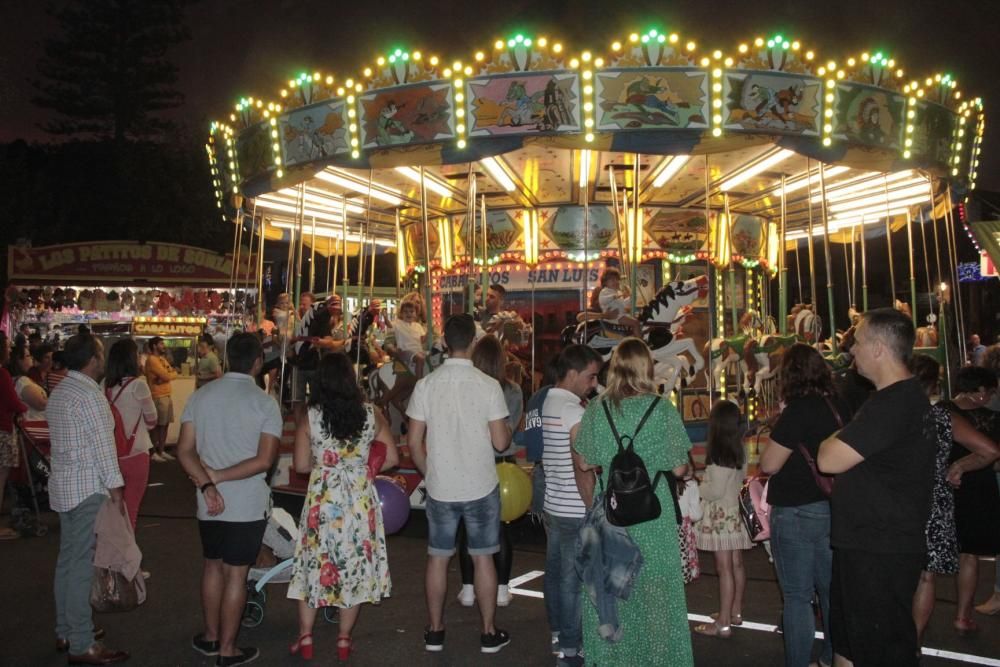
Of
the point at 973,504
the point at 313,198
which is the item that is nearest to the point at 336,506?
the point at 973,504

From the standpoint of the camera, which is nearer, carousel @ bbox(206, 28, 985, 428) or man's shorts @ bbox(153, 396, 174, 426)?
carousel @ bbox(206, 28, 985, 428)

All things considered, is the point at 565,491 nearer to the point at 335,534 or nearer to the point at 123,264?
the point at 335,534

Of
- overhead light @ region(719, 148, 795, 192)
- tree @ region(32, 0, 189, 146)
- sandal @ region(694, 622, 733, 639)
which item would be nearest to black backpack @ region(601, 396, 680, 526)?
sandal @ region(694, 622, 733, 639)

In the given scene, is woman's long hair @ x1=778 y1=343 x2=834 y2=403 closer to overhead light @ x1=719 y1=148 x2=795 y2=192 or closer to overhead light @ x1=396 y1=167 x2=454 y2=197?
overhead light @ x1=719 y1=148 x2=795 y2=192

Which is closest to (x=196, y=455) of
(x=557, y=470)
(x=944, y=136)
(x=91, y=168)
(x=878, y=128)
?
(x=557, y=470)

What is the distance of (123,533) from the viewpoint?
5.30 meters

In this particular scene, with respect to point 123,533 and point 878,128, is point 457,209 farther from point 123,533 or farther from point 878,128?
point 123,533

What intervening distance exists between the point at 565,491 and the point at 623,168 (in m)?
7.70

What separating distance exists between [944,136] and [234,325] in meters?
16.3

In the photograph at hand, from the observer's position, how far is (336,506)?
5000 millimetres

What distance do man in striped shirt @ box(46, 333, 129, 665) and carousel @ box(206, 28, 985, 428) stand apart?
4670 millimetres

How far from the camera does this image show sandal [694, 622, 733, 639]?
5504mm

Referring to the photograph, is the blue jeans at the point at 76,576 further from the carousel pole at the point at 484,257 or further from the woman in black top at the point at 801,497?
the carousel pole at the point at 484,257

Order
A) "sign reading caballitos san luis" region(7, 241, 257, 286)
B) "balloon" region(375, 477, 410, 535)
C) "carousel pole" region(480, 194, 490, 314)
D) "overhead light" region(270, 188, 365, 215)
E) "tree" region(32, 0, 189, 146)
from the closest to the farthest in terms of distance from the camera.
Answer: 1. "balloon" region(375, 477, 410, 535)
2. "carousel pole" region(480, 194, 490, 314)
3. "overhead light" region(270, 188, 365, 215)
4. "sign reading caballitos san luis" region(7, 241, 257, 286)
5. "tree" region(32, 0, 189, 146)
